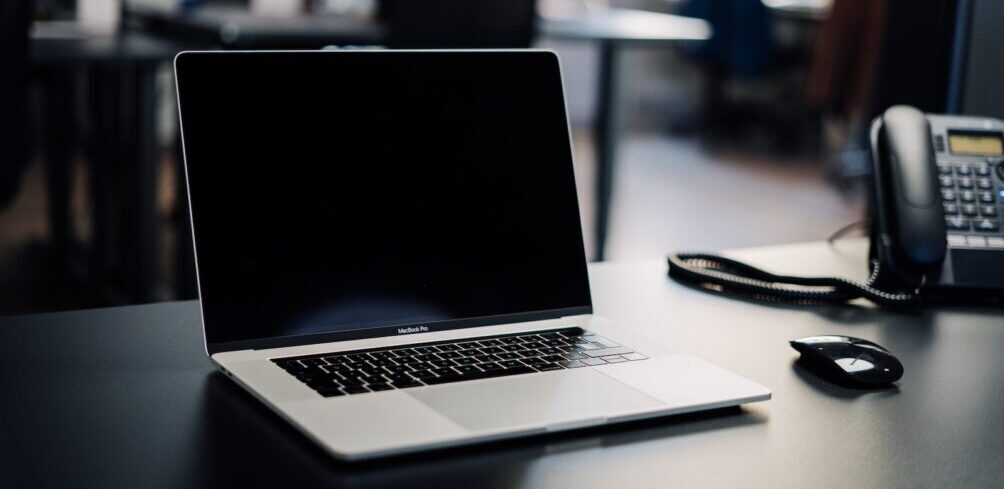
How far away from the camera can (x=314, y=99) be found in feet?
2.71

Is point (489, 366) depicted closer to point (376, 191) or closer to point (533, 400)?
point (533, 400)

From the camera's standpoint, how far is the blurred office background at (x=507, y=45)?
212cm

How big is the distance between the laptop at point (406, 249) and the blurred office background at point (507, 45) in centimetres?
62

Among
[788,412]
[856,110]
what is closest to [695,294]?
[788,412]

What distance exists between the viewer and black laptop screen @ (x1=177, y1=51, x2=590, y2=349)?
0.79 metres

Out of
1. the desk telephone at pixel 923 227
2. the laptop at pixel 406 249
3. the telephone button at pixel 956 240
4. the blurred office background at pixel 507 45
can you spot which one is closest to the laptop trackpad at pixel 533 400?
the laptop at pixel 406 249

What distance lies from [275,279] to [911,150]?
0.61 meters

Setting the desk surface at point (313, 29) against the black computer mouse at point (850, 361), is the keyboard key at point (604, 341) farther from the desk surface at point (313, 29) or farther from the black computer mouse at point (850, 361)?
the desk surface at point (313, 29)

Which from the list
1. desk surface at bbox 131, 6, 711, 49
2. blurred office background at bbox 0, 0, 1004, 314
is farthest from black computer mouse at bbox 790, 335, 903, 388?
desk surface at bbox 131, 6, 711, 49

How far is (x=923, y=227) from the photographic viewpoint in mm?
1037

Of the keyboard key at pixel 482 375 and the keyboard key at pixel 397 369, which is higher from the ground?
the keyboard key at pixel 397 369

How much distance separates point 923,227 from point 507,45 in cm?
197

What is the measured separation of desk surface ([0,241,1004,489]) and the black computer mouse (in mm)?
13

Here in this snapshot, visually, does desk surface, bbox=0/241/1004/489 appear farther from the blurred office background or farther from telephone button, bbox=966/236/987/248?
the blurred office background
